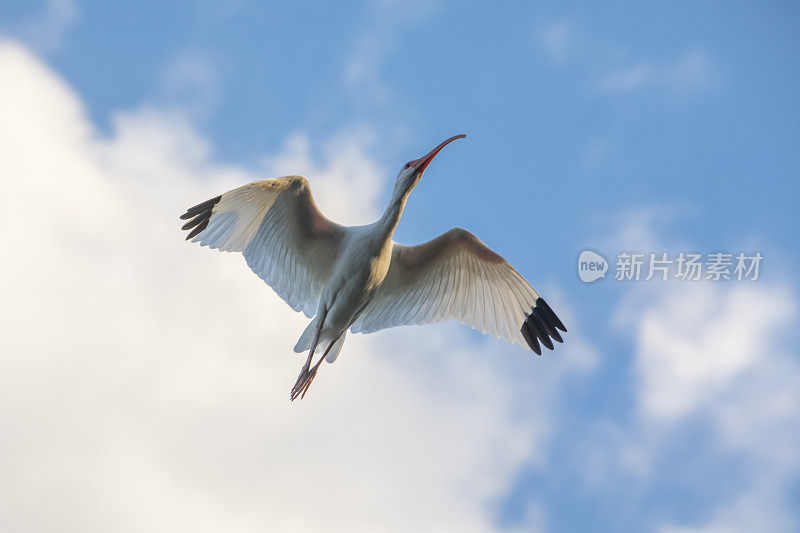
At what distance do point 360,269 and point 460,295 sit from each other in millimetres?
2036

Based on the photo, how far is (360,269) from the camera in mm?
12883

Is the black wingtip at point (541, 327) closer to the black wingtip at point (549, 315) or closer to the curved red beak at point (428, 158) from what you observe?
the black wingtip at point (549, 315)

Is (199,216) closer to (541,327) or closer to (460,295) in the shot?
(460,295)

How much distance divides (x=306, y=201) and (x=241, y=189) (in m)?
0.91

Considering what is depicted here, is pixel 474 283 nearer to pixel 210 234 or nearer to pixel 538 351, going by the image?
pixel 538 351

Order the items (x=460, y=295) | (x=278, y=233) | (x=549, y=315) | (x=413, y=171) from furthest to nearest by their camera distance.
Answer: (x=460, y=295) < (x=549, y=315) < (x=278, y=233) < (x=413, y=171)

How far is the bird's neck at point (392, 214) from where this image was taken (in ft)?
42.0

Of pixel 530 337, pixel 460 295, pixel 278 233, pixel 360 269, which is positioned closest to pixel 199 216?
pixel 278 233

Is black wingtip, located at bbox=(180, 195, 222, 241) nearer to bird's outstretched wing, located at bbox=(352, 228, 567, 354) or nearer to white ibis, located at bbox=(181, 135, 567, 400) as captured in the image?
white ibis, located at bbox=(181, 135, 567, 400)

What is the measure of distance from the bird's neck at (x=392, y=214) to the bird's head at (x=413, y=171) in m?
0.07

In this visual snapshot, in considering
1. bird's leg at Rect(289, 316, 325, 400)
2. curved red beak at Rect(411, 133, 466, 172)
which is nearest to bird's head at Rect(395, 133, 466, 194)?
curved red beak at Rect(411, 133, 466, 172)

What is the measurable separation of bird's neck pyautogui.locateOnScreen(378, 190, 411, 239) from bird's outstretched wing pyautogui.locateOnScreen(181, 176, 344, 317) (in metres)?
0.94

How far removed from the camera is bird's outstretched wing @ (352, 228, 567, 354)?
1395 cm

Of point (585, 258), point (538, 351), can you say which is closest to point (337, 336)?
point (538, 351)
